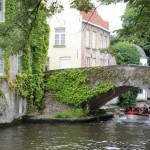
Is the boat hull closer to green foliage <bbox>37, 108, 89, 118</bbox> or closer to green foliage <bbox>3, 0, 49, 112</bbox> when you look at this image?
green foliage <bbox>37, 108, 89, 118</bbox>

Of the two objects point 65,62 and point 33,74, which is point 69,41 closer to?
point 65,62

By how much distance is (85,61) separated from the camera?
39531 millimetres

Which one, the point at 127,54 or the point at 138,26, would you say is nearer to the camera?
the point at 138,26

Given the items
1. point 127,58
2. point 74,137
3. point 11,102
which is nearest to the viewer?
point 74,137

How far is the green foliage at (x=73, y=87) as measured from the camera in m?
29.9

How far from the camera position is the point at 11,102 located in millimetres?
27422

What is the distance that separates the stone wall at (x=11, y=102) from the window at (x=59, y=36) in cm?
1070

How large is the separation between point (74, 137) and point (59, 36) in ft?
58.5

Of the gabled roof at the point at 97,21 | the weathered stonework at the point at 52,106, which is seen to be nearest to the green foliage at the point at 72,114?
the weathered stonework at the point at 52,106

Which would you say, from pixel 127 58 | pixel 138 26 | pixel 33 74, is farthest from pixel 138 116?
pixel 138 26

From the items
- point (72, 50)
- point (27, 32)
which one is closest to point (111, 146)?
point (27, 32)

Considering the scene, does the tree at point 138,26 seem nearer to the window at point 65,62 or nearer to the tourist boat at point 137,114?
the tourist boat at point 137,114

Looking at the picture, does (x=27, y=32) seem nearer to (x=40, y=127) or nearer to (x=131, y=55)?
(x=40, y=127)

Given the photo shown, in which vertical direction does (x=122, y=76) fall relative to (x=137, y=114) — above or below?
above
